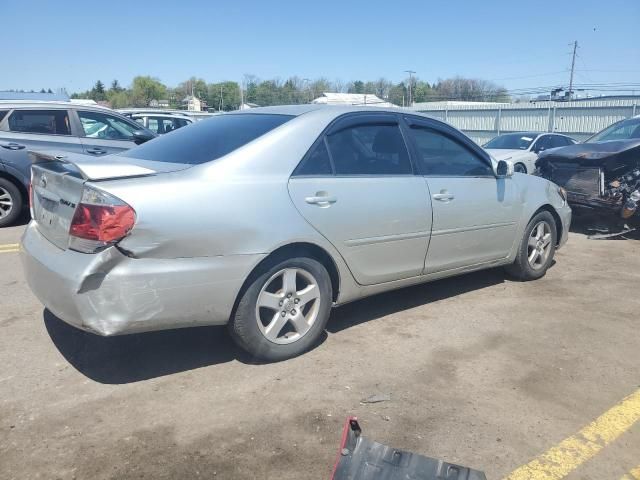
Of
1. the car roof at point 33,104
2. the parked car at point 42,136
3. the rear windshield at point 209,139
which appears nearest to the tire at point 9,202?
the parked car at point 42,136

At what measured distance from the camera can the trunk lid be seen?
299cm

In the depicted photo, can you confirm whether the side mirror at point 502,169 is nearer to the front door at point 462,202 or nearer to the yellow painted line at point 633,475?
the front door at point 462,202

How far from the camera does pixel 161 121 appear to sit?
15.7 m

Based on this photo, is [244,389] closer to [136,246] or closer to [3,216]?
[136,246]

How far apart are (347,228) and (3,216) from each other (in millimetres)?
5917

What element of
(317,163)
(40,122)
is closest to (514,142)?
(40,122)

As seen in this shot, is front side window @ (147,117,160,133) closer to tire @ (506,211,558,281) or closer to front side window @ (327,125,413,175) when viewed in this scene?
tire @ (506,211,558,281)

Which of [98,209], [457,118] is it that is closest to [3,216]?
[98,209]

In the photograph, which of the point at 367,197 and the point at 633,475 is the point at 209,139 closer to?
the point at 367,197

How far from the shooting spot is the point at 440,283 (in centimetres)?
532

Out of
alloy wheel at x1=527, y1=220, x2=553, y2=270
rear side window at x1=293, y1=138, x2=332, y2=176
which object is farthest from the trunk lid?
alloy wheel at x1=527, y1=220, x2=553, y2=270

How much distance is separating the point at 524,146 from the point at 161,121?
9.84 meters

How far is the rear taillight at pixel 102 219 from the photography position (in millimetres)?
2824

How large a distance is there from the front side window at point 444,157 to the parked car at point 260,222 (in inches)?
0.5
